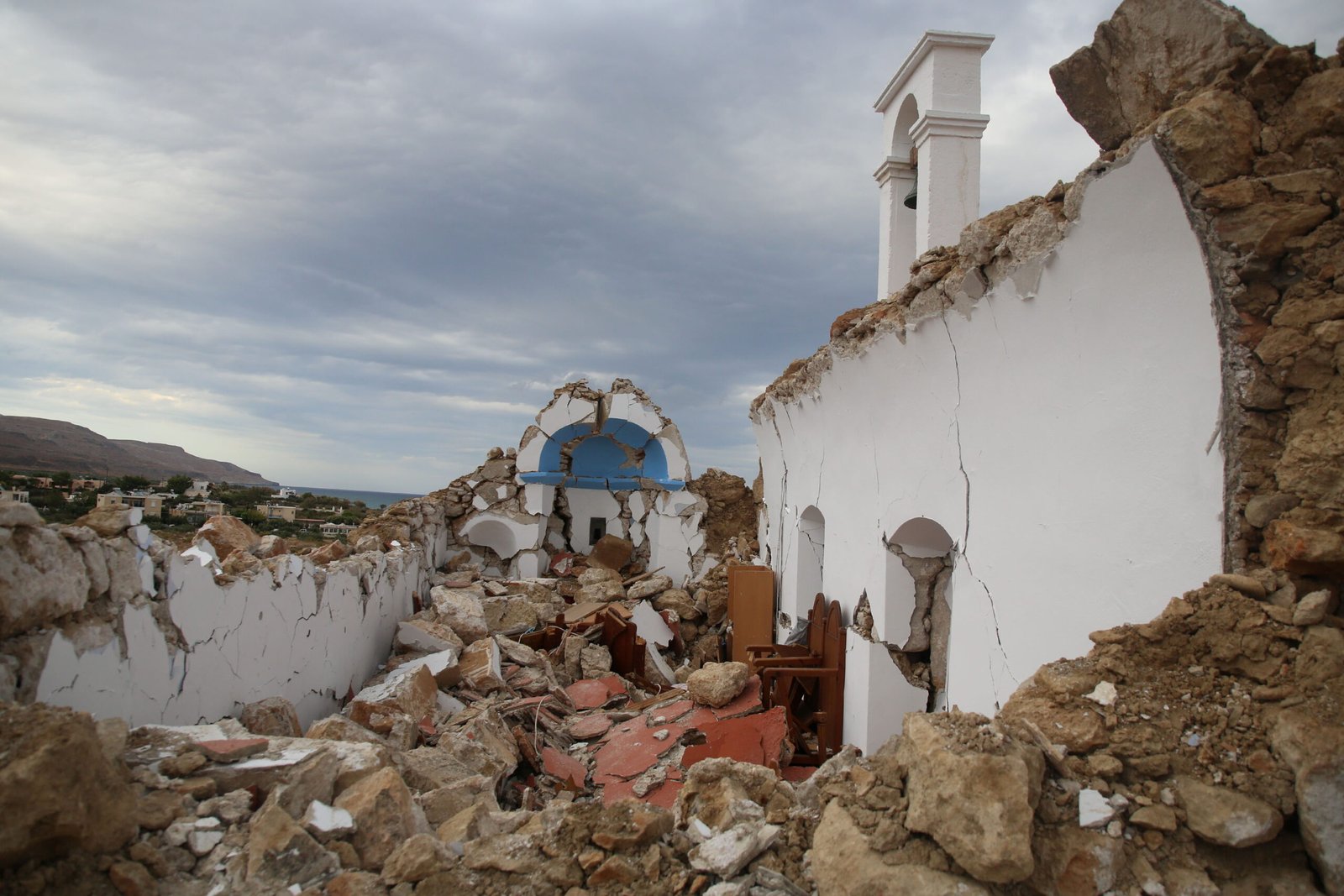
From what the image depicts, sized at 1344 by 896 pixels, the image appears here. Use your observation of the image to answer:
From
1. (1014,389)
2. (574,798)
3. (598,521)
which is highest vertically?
(1014,389)

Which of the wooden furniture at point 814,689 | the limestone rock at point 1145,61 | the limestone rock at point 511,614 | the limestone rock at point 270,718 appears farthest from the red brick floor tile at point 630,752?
the limestone rock at point 1145,61

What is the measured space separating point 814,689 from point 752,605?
235 cm

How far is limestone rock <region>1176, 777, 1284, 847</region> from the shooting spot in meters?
1.78

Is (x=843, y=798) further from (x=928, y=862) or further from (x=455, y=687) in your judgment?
(x=455, y=687)

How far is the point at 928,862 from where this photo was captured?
1900mm

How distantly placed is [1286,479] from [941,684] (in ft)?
9.68

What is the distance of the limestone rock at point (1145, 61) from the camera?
2.25 m

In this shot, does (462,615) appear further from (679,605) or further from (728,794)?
(728,794)

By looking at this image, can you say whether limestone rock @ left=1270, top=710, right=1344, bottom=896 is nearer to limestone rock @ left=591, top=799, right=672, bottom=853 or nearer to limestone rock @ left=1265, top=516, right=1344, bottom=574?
limestone rock @ left=1265, top=516, right=1344, bottom=574

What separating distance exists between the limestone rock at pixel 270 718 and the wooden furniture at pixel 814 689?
2.85 meters

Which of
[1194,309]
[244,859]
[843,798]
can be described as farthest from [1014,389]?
[244,859]

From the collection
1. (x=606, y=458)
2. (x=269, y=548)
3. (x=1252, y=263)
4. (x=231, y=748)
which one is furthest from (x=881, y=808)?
(x=606, y=458)

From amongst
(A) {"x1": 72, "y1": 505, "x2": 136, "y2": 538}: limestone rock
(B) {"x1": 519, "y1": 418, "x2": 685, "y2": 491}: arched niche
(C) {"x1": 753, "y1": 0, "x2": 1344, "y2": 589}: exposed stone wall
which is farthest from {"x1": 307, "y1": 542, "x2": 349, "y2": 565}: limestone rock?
(C) {"x1": 753, "y1": 0, "x2": 1344, "y2": 589}: exposed stone wall

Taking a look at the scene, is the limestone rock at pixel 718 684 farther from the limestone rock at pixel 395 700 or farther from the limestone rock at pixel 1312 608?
the limestone rock at pixel 1312 608
